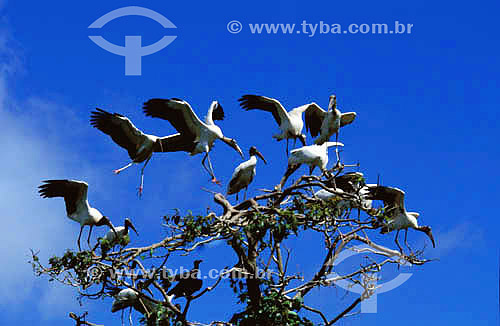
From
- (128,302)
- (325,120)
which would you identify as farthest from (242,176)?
(128,302)

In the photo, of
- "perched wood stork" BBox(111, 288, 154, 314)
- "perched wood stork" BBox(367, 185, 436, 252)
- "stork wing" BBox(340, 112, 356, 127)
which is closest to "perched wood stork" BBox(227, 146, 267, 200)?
"perched wood stork" BBox(367, 185, 436, 252)

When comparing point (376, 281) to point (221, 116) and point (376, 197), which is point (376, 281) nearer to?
point (376, 197)

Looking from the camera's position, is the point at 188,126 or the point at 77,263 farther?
the point at 188,126

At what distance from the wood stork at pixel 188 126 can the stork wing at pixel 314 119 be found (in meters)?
1.79

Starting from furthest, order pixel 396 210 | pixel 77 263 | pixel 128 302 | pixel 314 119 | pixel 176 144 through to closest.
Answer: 1. pixel 314 119
2. pixel 176 144
3. pixel 396 210
4. pixel 128 302
5. pixel 77 263

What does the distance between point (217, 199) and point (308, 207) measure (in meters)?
1.47

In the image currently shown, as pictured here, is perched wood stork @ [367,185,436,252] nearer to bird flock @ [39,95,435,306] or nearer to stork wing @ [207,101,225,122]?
bird flock @ [39,95,435,306]

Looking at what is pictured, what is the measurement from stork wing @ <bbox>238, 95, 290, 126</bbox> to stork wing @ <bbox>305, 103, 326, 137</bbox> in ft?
3.40

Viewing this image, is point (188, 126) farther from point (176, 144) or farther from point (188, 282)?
point (188, 282)

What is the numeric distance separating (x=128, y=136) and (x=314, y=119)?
3.93 m

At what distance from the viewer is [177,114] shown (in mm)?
13477

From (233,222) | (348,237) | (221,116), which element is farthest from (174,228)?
(221,116)

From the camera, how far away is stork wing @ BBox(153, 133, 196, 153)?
547 inches

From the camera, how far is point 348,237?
11516 millimetres
